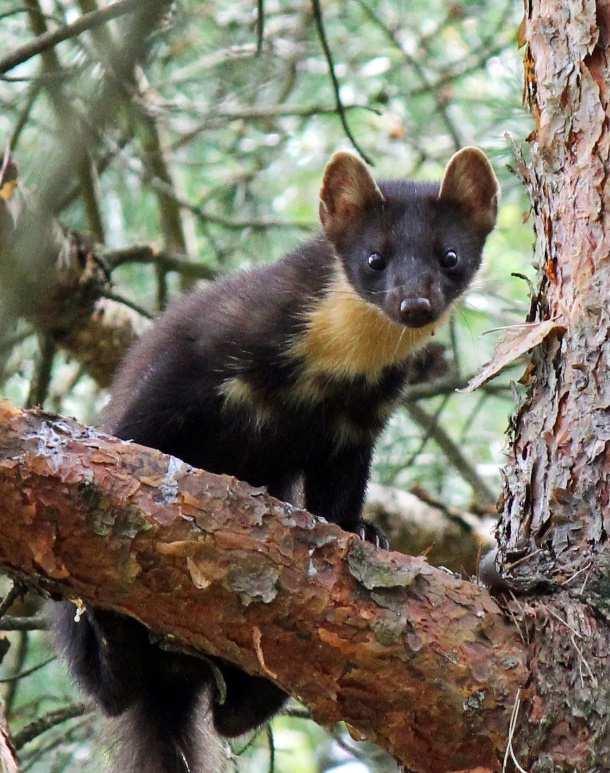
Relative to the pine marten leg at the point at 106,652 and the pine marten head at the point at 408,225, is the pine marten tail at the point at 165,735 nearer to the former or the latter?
the pine marten leg at the point at 106,652

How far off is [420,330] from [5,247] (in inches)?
62.9

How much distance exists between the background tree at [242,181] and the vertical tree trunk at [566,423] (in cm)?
119

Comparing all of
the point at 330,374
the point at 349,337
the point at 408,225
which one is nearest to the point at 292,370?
the point at 330,374

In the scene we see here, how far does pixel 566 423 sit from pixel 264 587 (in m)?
1.10

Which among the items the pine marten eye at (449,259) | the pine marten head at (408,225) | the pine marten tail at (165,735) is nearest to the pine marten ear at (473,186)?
the pine marten head at (408,225)

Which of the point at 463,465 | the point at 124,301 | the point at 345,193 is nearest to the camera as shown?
the point at 345,193

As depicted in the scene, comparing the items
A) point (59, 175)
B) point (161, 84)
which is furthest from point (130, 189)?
point (59, 175)

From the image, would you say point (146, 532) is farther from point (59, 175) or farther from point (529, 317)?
point (529, 317)

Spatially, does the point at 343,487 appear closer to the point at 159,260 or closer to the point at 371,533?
the point at 371,533

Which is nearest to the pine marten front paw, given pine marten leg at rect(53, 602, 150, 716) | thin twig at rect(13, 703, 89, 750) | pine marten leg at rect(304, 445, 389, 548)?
pine marten leg at rect(304, 445, 389, 548)

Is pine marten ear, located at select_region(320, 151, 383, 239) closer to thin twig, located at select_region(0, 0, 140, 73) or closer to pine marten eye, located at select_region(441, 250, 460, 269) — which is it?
pine marten eye, located at select_region(441, 250, 460, 269)

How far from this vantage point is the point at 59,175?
121 inches

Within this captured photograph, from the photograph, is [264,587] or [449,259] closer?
[264,587]

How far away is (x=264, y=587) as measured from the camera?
3043mm
